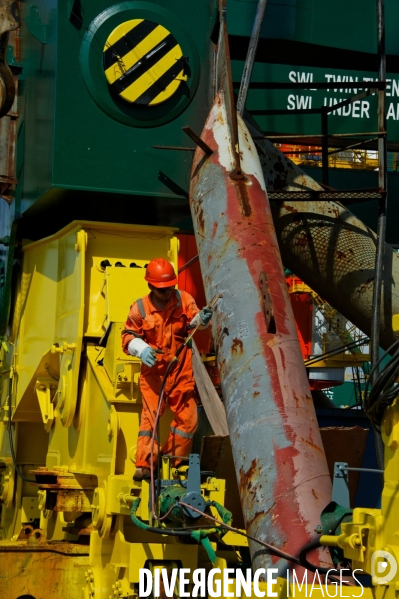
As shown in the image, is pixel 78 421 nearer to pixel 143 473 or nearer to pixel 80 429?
pixel 80 429

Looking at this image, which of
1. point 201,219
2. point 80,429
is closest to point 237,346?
point 201,219

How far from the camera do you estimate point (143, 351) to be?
7.55m

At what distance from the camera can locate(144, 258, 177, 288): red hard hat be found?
796 centimetres

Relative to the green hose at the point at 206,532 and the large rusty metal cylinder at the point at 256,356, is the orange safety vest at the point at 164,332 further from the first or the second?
the green hose at the point at 206,532

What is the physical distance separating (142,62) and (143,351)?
3.15 meters

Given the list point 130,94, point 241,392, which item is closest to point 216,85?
point 130,94

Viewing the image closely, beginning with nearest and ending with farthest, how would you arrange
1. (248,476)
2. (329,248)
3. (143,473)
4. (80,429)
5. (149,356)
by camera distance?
(248,476)
(149,356)
(143,473)
(80,429)
(329,248)

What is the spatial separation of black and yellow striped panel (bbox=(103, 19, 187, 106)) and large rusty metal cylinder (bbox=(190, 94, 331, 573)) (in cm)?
132

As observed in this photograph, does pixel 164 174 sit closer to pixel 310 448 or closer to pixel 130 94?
pixel 130 94

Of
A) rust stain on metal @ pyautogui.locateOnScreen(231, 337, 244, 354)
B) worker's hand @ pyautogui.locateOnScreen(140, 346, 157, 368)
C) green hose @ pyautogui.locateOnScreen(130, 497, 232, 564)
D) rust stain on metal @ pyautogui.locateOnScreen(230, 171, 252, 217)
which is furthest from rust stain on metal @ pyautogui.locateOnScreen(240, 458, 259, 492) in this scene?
rust stain on metal @ pyautogui.locateOnScreen(230, 171, 252, 217)

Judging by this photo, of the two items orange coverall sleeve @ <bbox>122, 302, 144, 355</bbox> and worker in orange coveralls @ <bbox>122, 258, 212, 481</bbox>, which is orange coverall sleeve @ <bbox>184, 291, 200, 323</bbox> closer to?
worker in orange coveralls @ <bbox>122, 258, 212, 481</bbox>

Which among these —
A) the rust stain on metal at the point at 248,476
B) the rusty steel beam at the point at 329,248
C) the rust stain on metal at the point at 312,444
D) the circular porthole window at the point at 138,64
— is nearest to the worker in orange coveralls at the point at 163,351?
the rust stain on metal at the point at 248,476

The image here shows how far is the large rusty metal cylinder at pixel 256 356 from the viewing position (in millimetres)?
6402

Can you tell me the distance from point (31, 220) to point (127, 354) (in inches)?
124
